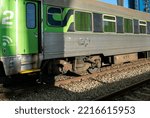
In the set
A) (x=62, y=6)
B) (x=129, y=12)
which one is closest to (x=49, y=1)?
(x=62, y=6)

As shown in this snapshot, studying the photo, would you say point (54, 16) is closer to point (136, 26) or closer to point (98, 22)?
point (98, 22)

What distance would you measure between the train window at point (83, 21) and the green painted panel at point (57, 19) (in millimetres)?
383

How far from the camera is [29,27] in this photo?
10.6 m

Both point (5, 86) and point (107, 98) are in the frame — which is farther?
point (5, 86)

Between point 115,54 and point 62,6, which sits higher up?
point 62,6

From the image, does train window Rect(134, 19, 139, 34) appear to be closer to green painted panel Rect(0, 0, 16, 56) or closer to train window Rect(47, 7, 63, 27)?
train window Rect(47, 7, 63, 27)

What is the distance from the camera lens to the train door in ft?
33.8

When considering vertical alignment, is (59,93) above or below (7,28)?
below

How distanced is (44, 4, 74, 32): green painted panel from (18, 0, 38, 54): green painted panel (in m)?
0.51

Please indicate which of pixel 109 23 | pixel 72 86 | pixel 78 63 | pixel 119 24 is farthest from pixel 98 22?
pixel 72 86

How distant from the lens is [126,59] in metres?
17.5

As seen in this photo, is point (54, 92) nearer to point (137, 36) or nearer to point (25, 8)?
point (25, 8)

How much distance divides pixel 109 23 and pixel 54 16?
14.3 feet

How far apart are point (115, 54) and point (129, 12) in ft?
10.3
